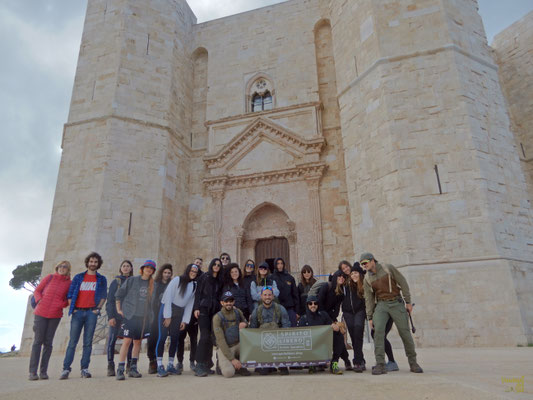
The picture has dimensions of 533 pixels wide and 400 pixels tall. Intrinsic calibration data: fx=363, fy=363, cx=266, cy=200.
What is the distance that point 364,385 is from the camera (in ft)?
10.5

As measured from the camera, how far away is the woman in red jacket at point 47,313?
4541 mm

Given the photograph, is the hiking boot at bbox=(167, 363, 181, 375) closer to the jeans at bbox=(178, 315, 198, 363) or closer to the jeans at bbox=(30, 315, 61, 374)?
the jeans at bbox=(178, 315, 198, 363)

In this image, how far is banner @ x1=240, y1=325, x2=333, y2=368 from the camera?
4.24 metres

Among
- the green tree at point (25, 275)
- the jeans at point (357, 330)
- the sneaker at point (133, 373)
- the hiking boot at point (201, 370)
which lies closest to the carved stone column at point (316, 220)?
the jeans at point (357, 330)

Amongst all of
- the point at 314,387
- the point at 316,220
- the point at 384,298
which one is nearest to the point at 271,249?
the point at 316,220

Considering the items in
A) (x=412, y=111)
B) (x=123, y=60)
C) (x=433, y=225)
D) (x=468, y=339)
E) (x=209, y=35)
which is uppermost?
(x=209, y=35)

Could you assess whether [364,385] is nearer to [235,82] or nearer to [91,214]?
[91,214]

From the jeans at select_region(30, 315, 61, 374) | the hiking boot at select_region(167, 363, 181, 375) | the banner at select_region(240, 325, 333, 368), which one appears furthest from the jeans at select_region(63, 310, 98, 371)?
the banner at select_region(240, 325, 333, 368)

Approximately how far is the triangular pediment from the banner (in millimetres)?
8146

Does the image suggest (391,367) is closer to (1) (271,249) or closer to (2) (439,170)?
(2) (439,170)

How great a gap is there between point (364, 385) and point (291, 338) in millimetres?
1253

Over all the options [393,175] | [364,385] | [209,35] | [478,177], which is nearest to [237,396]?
[364,385]

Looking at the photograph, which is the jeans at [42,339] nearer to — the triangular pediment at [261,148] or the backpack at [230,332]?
the backpack at [230,332]

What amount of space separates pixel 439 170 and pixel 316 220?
3.98 meters
